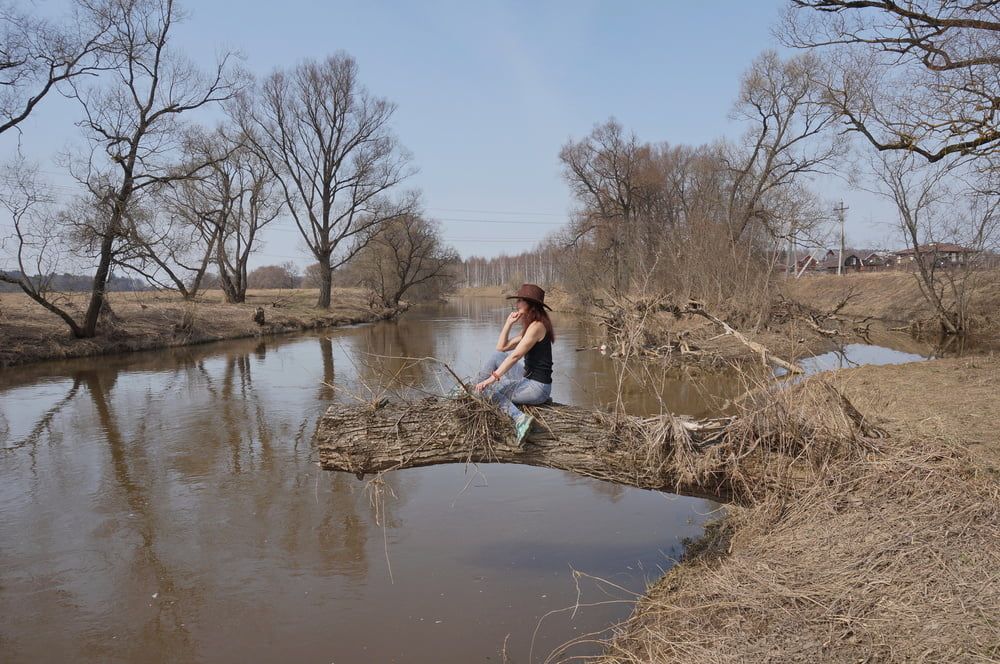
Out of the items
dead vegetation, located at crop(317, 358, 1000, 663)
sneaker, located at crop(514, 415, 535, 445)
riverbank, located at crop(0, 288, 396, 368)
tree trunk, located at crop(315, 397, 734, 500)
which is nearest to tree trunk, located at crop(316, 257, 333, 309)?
riverbank, located at crop(0, 288, 396, 368)

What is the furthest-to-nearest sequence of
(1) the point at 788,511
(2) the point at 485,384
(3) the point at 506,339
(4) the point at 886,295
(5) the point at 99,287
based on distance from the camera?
1. (4) the point at 886,295
2. (5) the point at 99,287
3. (3) the point at 506,339
4. (2) the point at 485,384
5. (1) the point at 788,511

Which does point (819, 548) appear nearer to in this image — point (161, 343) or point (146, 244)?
point (146, 244)

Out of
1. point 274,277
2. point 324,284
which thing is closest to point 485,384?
point 324,284

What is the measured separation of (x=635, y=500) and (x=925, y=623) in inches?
176

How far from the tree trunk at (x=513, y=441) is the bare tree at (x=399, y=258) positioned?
38.7m

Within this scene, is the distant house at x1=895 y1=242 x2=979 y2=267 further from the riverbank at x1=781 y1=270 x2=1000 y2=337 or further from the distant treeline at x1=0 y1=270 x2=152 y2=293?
the distant treeline at x1=0 y1=270 x2=152 y2=293

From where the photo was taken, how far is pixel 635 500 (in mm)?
7352

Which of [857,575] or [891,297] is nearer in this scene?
[857,575]

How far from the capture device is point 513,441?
4684mm

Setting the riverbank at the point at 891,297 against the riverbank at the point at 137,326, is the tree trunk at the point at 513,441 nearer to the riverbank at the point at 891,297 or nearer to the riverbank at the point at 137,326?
the riverbank at the point at 891,297

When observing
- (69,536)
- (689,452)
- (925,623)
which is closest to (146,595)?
(69,536)

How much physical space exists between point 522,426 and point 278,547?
3.20m

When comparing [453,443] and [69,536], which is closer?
[453,443]

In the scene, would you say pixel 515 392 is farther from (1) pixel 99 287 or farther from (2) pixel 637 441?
(1) pixel 99 287
